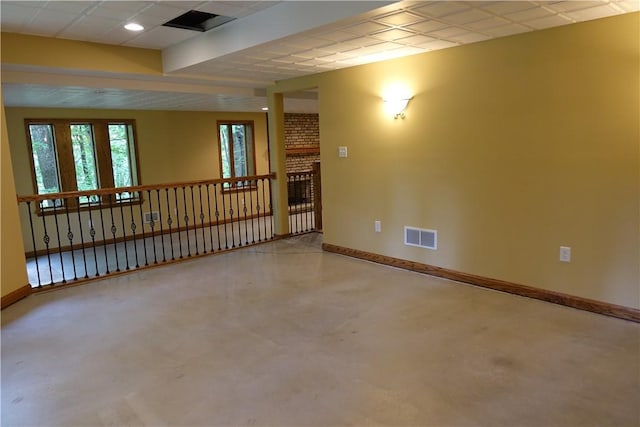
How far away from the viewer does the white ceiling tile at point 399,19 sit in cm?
280

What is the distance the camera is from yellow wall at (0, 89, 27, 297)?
12.4 feet

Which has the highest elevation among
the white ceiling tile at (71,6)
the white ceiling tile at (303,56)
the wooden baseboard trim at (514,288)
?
the white ceiling tile at (71,6)

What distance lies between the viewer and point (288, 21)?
318cm

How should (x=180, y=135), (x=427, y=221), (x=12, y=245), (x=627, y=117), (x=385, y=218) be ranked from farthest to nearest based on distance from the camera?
1. (x=180, y=135)
2. (x=385, y=218)
3. (x=427, y=221)
4. (x=12, y=245)
5. (x=627, y=117)

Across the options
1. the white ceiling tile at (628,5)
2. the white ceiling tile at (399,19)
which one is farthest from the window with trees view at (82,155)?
the white ceiling tile at (628,5)

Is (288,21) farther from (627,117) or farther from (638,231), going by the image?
(638,231)

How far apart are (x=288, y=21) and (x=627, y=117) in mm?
2537

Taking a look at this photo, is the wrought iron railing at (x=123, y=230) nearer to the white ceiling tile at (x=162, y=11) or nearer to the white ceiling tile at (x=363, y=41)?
the white ceiling tile at (x=162, y=11)

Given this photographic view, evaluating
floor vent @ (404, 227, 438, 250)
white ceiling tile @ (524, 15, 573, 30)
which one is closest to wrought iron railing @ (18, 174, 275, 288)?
floor vent @ (404, 227, 438, 250)

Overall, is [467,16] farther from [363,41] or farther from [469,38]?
[363,41]

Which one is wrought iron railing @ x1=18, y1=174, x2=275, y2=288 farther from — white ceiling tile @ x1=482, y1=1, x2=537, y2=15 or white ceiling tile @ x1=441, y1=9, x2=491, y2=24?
white ceiling tile @ x1=482, y1=1, x2=537, y2=15

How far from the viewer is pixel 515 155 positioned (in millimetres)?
3648

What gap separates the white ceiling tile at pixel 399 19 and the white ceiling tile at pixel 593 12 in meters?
1.05

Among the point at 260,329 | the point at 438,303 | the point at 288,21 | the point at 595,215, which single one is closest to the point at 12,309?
the point at 260,329
